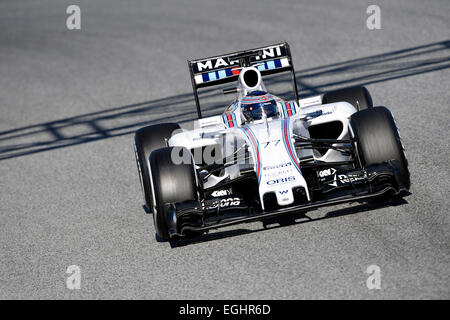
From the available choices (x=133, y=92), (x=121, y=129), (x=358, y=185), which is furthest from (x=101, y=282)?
(x=133, y=92)

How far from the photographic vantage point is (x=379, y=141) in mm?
6551

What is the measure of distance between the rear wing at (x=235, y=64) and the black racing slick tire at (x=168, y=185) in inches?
80.9

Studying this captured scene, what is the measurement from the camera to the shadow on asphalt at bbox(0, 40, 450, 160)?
11242mm

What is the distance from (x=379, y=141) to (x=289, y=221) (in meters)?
1.10

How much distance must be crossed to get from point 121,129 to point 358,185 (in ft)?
19.0

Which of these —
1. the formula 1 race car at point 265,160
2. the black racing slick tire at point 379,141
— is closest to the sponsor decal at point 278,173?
the formula 1 race car at point 265,160

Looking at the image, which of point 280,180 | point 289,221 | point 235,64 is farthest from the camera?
point 235,64

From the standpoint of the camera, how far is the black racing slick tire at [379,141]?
646 cm

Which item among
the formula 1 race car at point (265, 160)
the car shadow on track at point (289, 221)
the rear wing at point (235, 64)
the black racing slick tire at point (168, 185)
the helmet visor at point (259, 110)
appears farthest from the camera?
the rear wing at point (235, 64)

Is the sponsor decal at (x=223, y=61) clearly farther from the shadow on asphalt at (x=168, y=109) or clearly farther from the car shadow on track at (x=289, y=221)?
the shadow on asphalt at (x=168, y=109)

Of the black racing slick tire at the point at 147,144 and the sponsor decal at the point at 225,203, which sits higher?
the black racing slick tire at the point at 147,144

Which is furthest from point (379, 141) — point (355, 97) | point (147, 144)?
point (147, 144)

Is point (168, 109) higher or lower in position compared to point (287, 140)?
higher

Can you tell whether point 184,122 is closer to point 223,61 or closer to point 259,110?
point 223,61
